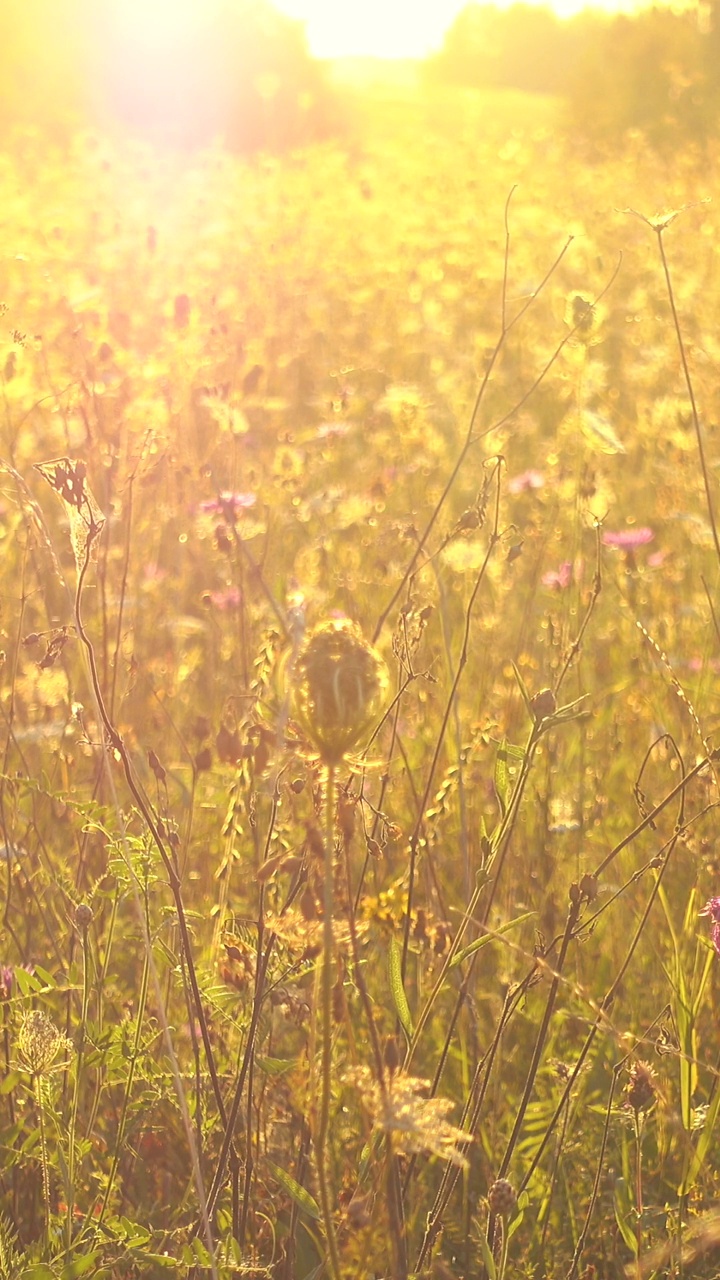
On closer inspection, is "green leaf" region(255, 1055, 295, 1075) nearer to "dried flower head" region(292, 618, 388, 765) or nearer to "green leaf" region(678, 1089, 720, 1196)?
"green leaf" region(678, 1089, 720, 1196)

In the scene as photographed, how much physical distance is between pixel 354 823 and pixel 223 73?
2398 cm

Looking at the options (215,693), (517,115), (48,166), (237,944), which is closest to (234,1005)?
(237,944)

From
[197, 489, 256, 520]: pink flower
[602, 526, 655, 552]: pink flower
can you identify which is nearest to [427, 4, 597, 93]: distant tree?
[602, 526, 655, 552]: pink flower

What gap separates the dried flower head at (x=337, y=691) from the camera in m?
0.67

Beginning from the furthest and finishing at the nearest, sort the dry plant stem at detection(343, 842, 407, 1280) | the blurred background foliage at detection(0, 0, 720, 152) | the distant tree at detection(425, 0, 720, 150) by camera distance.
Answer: the blurred background foliage at detection(0, 0, 720, 152)
the distant tree at detection(425, 0, 720, 150)
the dry plant stem at detection(343, 842, 407, 1280)

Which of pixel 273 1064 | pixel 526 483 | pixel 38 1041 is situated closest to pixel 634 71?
pixel 526 483

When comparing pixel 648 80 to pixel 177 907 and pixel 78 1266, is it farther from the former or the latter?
pixel 78 1266

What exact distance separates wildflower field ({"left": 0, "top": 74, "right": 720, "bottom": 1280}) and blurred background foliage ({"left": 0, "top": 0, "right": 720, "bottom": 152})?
12832 millimetres

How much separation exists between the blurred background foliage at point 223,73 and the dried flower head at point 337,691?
14.7m

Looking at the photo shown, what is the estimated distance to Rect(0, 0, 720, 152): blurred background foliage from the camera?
15.9m

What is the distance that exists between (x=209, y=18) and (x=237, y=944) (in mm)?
24456

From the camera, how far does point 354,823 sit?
3.66ft

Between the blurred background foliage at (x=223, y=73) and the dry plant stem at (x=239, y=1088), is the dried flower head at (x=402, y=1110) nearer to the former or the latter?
the dry plant stem at (x=239, y=1088)

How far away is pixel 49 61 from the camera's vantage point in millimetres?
20359
